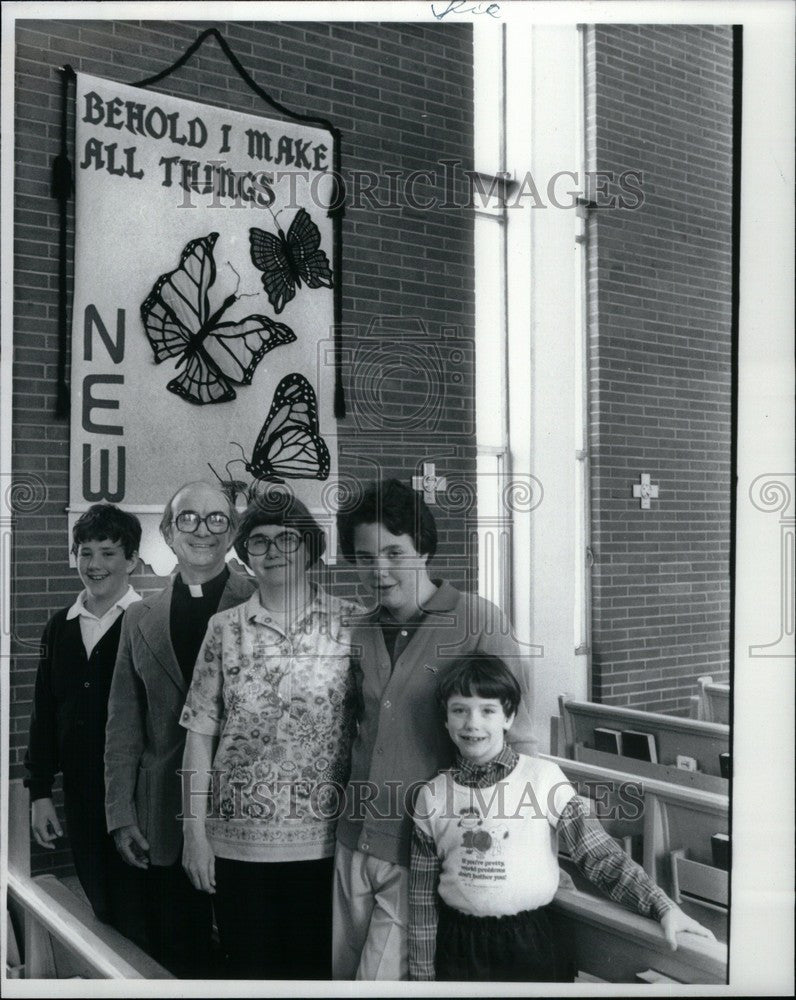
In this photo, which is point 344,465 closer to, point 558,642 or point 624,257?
point 558,642

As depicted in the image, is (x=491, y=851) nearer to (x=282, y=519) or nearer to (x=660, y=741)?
(x=660, y=741)

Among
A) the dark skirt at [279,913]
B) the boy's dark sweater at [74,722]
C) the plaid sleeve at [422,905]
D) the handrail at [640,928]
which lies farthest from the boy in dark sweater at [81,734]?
the handrail at [640,928]

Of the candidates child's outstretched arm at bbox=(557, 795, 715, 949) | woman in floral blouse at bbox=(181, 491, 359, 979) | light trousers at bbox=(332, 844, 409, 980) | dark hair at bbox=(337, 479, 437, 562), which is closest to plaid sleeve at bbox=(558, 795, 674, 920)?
child's outstretched arm at bbox=(557, 795, 715, 949)

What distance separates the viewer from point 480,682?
2.10 m

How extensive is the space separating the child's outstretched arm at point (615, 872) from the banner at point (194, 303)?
2.91ft

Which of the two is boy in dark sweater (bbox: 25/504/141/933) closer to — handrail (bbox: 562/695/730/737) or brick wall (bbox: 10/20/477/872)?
brick wall (bbox: 10/20/477/872)

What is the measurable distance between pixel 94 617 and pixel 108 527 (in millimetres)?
210

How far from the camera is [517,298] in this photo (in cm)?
220

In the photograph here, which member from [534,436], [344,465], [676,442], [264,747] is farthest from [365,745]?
[676,442]

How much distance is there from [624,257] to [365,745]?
1269 mm

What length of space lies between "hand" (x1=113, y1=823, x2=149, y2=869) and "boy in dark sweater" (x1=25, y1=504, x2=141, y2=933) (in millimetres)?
20

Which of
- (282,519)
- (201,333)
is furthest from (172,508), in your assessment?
(201,333)

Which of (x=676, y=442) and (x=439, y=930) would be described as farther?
(x=676, y=442)

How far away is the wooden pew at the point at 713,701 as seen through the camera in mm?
2219
